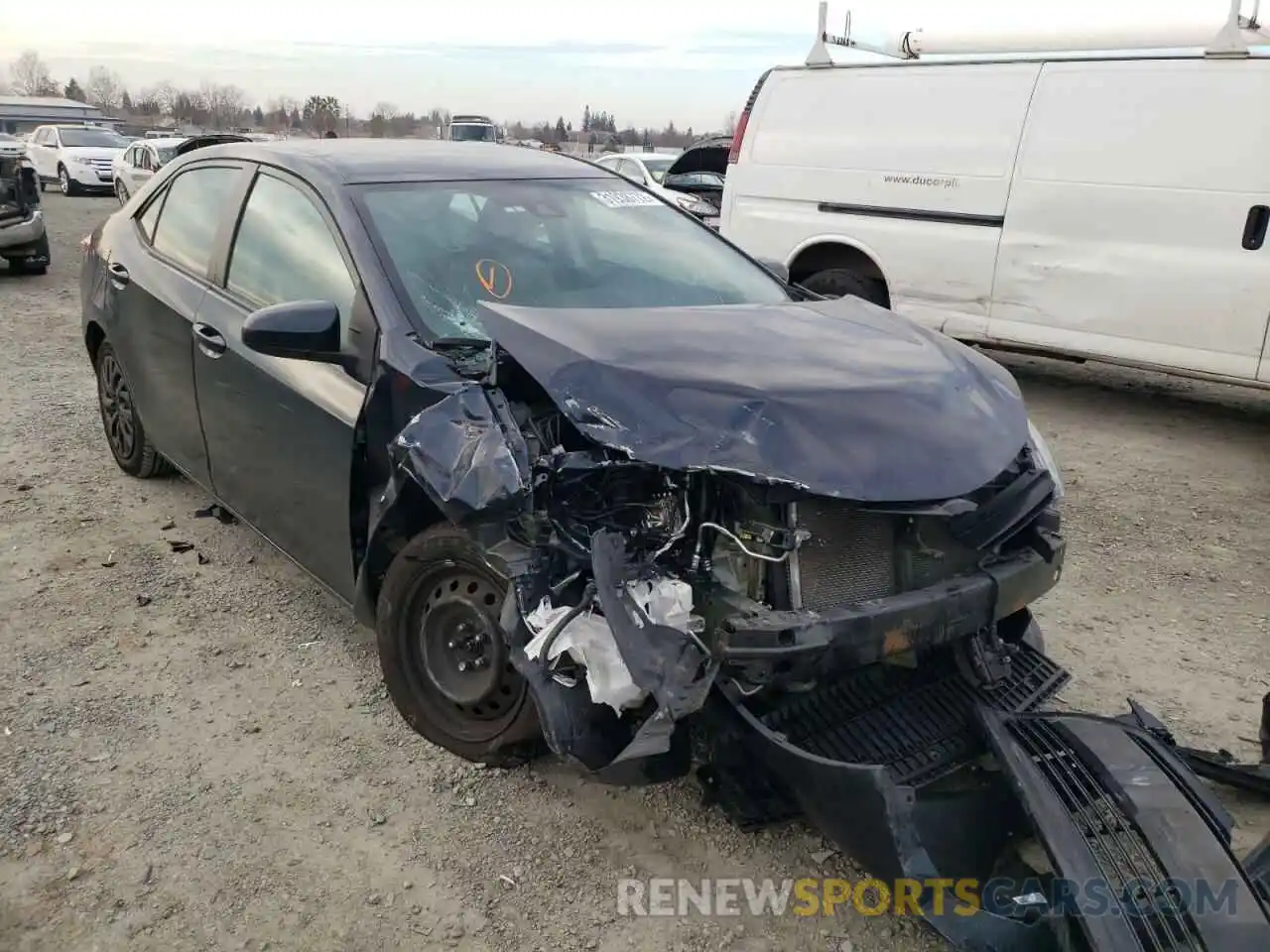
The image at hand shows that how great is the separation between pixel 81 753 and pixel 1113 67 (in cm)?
644

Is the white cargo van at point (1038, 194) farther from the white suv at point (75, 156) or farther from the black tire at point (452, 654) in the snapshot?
the white suv at point (75, 156)

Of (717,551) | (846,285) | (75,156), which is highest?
(717,551)

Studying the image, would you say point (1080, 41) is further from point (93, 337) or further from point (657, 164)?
point (657, 164)

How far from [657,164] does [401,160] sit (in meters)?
12.2

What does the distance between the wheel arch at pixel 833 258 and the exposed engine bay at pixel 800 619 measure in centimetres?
501

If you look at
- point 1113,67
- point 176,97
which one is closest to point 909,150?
point 1113,67

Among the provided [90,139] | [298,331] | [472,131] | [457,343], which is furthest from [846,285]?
[90,139]

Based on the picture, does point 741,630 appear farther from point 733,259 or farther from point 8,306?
point 8,306

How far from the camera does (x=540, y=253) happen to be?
11.3ft

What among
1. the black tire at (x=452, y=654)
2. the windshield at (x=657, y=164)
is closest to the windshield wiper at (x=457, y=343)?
the black tire at (x=452, y=654)

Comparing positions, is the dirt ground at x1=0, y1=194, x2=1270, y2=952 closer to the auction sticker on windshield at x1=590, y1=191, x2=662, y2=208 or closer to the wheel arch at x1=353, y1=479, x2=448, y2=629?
the wheel arch at x1=353, y1=479, x2=448, y2=629

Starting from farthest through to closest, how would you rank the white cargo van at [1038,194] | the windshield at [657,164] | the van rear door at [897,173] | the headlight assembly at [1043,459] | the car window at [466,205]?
1. the windshield at [657,164]
2. the van rear door at [897,173]
3. the white cargo van at [1038,194]
4. the car window at [466,205]
5. the headlight assembly at [1043,459]

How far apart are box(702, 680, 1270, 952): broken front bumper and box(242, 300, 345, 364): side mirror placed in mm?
1586

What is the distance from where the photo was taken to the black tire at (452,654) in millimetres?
2674
